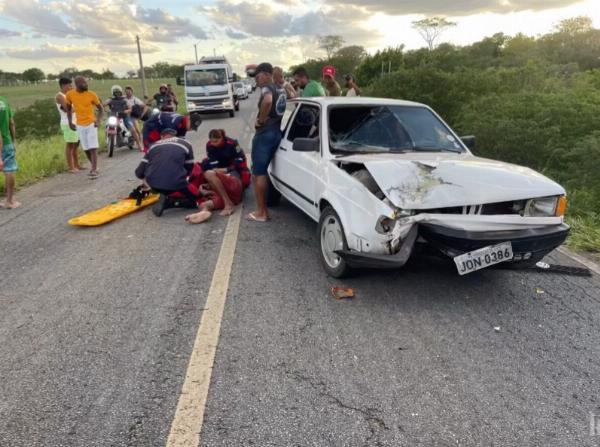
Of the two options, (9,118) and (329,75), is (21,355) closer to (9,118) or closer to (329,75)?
(9,118)

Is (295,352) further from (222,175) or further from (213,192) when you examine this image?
(213,192)

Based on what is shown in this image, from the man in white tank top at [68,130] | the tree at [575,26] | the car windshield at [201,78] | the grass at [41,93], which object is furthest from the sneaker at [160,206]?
the tree at [575,26]

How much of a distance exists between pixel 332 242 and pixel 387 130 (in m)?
1.47

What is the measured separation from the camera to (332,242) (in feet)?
13.6

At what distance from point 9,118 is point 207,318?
17.7 feet

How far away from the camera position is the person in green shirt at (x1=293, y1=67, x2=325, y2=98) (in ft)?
26.8

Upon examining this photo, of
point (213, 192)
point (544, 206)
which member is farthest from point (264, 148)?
point (544, 206)

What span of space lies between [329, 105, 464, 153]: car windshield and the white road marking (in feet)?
5.97

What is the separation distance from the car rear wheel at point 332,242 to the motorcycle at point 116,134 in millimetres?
9653

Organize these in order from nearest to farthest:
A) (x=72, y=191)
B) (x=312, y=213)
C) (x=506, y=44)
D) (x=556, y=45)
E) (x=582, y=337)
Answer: (x=582, y=337)
(x=312, y=213)
(x=72, y=191)
(x=556, y=45)
(x=506, y=44)

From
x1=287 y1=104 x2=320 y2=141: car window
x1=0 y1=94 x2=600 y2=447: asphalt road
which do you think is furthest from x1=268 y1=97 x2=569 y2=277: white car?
x1=287 y1=104 x2=320 y2=141: car window

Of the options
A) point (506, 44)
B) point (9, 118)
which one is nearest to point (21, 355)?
point (9, 118)

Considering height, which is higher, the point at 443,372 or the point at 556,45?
the point at 556,45

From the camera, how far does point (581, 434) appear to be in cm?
231
